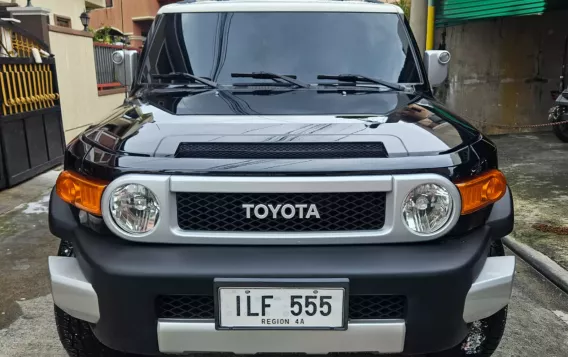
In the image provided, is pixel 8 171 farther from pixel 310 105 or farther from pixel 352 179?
pixel 352 179

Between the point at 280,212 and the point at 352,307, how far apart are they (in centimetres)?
44

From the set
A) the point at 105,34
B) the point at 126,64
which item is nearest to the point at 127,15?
the point at 105,34

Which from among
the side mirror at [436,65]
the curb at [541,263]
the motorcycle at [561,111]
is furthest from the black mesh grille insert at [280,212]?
the motorcycle at [561,111]

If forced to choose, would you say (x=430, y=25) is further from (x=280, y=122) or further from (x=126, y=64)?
(x=280, y=122)

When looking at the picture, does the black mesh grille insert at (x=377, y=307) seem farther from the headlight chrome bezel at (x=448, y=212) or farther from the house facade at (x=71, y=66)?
the house facade at (x=71, y=66)

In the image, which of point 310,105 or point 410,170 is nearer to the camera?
point 410,170

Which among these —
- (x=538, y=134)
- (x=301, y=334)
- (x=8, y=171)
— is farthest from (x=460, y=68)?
(x=301, y=334)

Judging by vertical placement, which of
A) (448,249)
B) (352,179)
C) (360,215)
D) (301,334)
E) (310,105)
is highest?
(310,105)

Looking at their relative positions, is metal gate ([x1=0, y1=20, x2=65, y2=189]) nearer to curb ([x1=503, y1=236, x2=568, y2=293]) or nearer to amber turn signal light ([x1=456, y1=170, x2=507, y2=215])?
curb ([x1=503, y1=236, x2=568, y2=293])

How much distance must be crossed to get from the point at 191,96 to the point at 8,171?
4.21 m

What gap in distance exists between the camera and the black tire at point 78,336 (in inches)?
88.5

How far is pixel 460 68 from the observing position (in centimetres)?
1008

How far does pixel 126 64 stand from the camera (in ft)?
11.6

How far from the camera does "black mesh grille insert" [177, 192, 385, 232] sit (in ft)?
6.34
